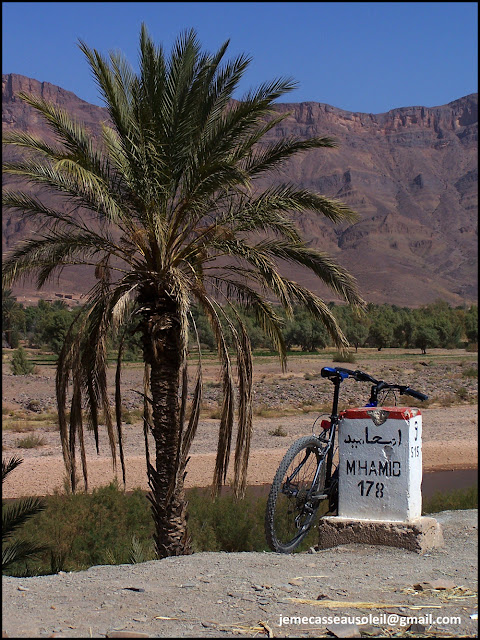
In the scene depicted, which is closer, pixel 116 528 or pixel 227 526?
pixel 227 526

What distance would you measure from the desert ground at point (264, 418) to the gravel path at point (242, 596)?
11664 mm

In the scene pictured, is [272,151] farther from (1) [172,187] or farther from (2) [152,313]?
(2) [152,313]

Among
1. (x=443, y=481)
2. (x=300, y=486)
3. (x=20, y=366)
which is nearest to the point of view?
(x=300, y=486)

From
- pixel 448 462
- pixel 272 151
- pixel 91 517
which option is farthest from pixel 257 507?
pixel 448 462

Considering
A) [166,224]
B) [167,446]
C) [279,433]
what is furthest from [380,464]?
[279,433]

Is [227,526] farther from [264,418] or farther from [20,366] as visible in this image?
[20,366]

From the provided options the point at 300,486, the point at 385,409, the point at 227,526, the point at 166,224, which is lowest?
the point at 227,526

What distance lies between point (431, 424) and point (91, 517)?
2526 centimetres

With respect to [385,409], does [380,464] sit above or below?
below

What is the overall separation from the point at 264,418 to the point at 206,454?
11.1 metres

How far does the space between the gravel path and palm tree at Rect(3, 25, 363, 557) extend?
3271 mm

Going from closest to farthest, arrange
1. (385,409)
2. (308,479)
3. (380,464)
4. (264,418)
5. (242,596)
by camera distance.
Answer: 1. (242,596)
2. (385,409)
3. (380,464)
4. (308,479)
5. (264,418)

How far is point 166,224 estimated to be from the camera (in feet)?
34.0

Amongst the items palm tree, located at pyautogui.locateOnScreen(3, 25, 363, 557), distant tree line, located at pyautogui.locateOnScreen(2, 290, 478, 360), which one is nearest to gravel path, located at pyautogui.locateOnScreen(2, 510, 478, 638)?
palm tree, located at pyautogui.locateOnScreen(3, 25, 363, 557)
